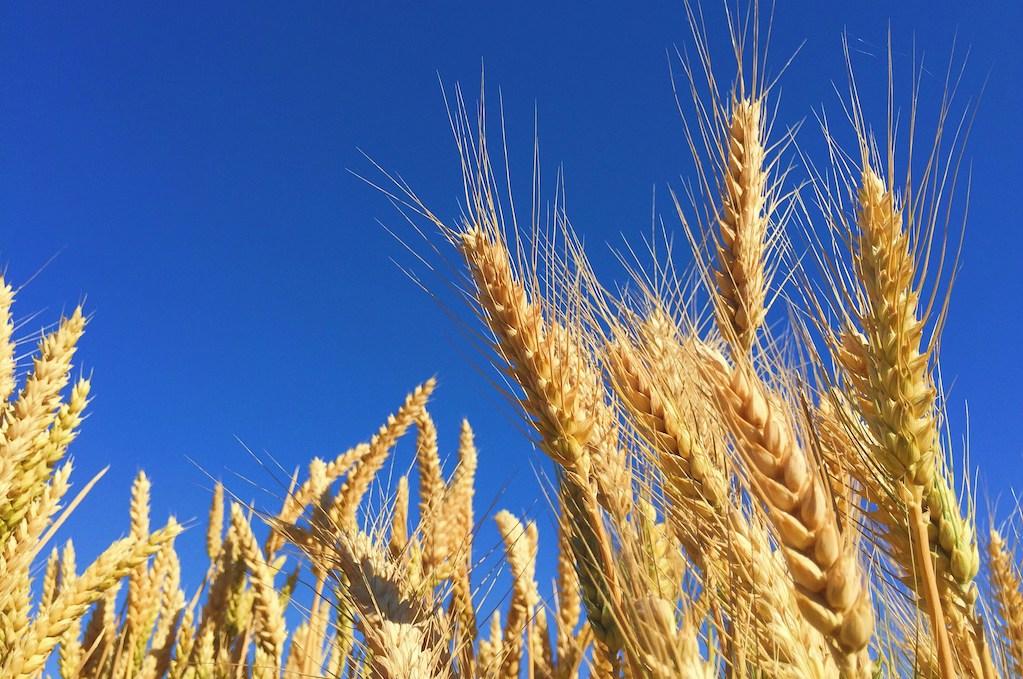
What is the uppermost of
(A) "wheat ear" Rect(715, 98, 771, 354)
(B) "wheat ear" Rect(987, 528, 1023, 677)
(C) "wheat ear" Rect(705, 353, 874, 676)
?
(A) "wheat ear" Rect(715, 98, 771, 354)

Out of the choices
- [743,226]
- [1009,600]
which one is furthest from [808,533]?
[1009,600]

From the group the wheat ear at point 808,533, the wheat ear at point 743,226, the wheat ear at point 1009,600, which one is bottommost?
the wheat ear at point 808,533

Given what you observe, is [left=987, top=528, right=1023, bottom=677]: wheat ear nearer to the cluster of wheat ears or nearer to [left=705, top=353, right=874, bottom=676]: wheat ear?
the cluster of wheat ears

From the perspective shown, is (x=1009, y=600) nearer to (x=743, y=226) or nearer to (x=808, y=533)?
(x=743, y=226)

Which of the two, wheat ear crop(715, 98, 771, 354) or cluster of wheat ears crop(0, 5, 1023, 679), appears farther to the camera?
wheat ear crop(715, 98, 771, 354)

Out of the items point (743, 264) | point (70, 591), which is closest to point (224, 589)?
point (70, 591)

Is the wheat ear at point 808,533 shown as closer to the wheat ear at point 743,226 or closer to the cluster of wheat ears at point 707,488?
Result: the cluster of wheat ears at point 707,488

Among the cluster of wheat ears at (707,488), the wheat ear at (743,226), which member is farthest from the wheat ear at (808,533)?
the wheat ear at (743,226)

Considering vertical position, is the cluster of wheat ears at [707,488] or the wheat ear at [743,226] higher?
the wheat ear at [743,226]

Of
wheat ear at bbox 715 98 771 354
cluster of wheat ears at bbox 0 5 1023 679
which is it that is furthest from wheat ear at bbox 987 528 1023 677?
wheat ear at bbox 715 98 771 354

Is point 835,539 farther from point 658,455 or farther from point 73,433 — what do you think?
point 73,433

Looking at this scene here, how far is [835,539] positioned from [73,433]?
2404 millimetres

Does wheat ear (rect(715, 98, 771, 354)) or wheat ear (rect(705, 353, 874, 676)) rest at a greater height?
wheat ear (rect(715, 98, 771, 354))

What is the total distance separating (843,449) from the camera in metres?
1.66
